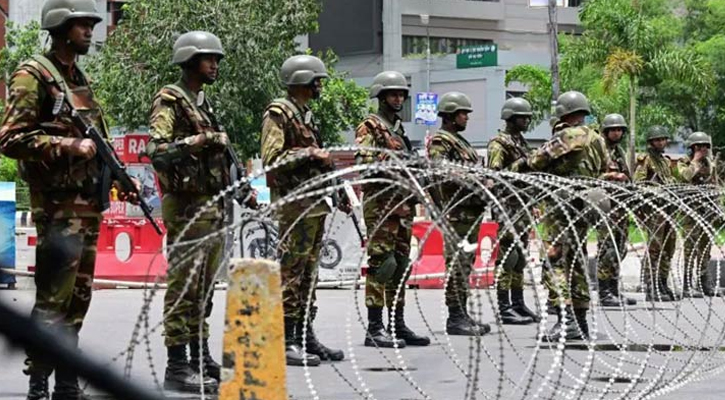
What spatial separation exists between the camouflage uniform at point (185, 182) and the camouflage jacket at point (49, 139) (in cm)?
84

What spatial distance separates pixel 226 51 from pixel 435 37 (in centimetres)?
2622

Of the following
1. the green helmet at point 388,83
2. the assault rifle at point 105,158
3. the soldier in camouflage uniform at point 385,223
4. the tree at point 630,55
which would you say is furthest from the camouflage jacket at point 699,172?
the tree at point 630,55

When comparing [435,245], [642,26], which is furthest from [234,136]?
[435,245]

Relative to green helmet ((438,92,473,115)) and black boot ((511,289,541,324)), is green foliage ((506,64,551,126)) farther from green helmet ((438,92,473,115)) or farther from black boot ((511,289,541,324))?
green helmet ((438,92,473,115))

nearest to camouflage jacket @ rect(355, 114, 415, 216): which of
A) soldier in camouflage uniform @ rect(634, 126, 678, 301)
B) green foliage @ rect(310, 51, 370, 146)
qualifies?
soldier in camouflage uniform @ rect(634, 126, 678, 301)

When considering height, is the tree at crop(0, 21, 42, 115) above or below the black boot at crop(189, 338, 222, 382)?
above

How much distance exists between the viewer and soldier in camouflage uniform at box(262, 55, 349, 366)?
789 cm

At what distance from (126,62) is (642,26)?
11830 mm

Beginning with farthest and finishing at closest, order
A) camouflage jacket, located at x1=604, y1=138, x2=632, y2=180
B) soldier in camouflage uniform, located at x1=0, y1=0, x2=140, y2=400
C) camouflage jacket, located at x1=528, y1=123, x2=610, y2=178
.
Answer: camouflage jacket, located at x1=604, y1=138, x2=632, y2=180 → camouflage jacket, located at x1=528, y1=123, x2=610, y2=178 → soldier in camouflage uniform, located at x1=0, y1=0, x2=140, y2=400

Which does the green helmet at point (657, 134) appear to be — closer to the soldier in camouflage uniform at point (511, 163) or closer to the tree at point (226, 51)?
the soldier in camouflage uniform at point (511, 163)

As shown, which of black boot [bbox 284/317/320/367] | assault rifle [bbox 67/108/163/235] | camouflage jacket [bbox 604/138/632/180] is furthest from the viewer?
camouflage jacket [bbox 604/138/632/180]

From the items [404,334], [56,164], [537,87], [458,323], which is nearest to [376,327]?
[404,334]

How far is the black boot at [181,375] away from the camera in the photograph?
21.5 feet

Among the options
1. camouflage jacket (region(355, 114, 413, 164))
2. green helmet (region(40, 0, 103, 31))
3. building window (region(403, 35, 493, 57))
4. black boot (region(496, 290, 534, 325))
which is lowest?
black boot (region(496, 290, 534, 325))
